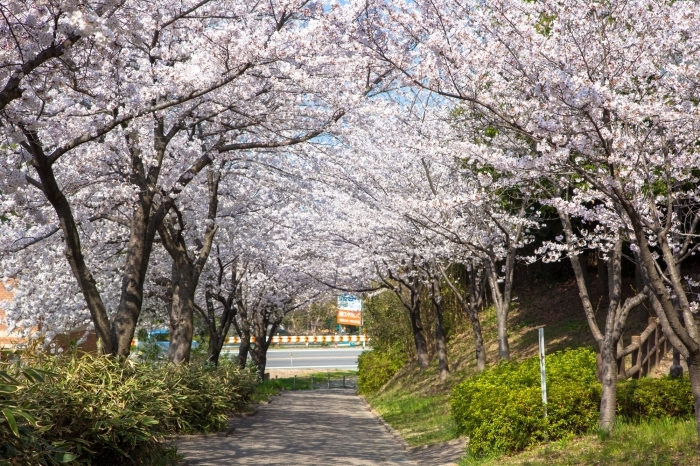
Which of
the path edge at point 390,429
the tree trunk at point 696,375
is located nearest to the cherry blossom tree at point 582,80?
the tree trunk at point 696,375

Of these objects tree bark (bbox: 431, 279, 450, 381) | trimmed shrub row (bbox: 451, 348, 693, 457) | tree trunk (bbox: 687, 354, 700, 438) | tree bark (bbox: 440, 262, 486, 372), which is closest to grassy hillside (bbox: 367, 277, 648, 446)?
tree bark (bbox: 431, 279, 450, 381)

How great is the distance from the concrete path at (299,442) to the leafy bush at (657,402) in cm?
342

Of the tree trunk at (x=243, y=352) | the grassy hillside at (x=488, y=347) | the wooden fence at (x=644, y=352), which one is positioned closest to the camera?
the wooden fence at (x=644, y=352)

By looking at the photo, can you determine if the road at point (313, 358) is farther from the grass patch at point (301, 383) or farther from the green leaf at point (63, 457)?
the green leaf at point (63, 457)

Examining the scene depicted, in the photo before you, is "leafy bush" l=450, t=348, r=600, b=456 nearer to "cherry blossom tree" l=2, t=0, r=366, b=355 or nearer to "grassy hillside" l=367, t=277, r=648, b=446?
"grassy hillside" l=367, t=277, r=648, b=446

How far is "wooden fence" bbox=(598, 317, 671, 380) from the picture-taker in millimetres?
12930

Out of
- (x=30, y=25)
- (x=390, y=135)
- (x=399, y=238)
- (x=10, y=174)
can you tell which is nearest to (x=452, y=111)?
(x=390, y=135)

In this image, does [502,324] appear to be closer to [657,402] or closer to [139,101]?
[657,402]

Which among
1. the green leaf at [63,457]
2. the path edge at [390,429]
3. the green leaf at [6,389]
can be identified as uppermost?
the green leaf at [6,389]

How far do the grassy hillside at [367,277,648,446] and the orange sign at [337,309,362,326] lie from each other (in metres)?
27.9

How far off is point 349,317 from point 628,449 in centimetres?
4979

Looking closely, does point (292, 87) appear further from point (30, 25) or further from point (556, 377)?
point (556, 377)

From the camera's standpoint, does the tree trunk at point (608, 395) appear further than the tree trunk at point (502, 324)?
No

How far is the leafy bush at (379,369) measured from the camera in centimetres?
2991
